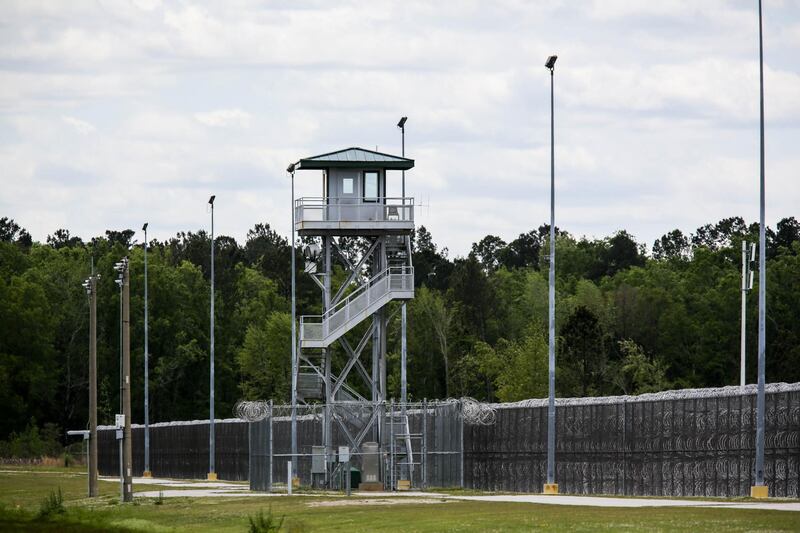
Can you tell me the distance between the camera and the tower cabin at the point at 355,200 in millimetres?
62406

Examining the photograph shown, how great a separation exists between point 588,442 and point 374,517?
21470 mm

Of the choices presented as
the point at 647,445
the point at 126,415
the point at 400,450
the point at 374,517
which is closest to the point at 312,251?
the point at 400,450

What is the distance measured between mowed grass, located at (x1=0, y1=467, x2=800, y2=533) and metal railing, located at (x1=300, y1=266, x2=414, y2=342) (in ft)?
35.2

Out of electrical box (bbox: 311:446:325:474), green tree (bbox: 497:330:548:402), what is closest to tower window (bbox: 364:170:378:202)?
electrical box (bbox: 311:446:325:474)

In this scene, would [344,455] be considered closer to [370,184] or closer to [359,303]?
[359,303]

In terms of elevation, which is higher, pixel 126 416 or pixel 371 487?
pixel 126 416

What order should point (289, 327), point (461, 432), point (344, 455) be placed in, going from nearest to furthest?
point (344, 455) < point (461, 432) < point (289, 327)

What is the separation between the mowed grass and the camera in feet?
106

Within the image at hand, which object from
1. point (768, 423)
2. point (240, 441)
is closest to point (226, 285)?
point (240, 441)

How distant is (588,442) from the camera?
194 feet

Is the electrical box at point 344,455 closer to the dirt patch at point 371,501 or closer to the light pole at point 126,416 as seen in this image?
the light pole at point 126,416

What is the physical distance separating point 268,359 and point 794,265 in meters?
44.4

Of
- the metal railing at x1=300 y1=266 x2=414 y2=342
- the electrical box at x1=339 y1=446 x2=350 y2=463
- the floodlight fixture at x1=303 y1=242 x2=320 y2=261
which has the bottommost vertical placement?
the electrical box at x1=339 y1=446 x2=350 y2=463

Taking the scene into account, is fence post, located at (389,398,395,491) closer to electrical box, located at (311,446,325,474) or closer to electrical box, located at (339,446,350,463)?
electrical box, located at (339,446,350,463)
